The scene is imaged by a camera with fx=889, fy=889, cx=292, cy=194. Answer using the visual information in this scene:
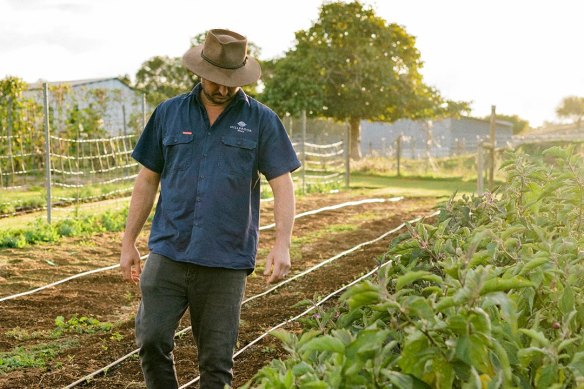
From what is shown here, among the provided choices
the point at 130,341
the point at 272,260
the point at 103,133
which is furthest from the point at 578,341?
the point at 103,133

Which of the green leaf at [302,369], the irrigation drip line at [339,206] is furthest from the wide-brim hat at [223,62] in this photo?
the irrigation drip line at [339,206]

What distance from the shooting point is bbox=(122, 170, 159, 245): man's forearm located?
4.08m

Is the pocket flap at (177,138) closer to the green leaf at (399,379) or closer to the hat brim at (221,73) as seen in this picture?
the hat brim at (221,73)

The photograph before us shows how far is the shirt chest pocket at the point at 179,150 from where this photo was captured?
3.95m

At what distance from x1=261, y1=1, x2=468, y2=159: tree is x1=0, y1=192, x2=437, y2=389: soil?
21.9 m

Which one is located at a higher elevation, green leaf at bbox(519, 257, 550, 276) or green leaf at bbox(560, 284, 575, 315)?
green leaf at bbox(519, 257, 550, 276)

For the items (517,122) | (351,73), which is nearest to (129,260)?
(351,73)

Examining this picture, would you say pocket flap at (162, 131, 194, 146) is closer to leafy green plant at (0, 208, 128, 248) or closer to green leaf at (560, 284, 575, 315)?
green leaf at (560, 284, 575, 315)

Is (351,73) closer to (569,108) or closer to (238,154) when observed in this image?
(238,154)

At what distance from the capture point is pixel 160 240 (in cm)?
397

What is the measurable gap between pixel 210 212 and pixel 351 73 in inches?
1239

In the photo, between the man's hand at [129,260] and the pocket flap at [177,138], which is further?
the man's hand at [129,260]

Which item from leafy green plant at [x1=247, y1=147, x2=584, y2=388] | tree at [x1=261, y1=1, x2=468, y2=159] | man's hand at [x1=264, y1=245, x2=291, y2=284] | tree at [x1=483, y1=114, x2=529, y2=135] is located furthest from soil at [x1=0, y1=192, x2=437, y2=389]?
tree at [x1=483, y1=114, x2=529, y2=135]

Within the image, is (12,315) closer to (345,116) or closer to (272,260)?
(272,260)
